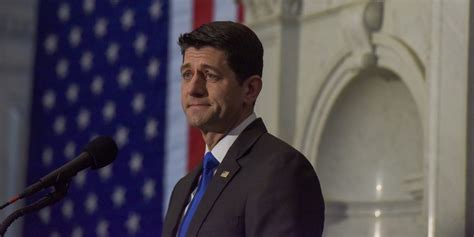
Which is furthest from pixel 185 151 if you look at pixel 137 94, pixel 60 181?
pixel 60 181

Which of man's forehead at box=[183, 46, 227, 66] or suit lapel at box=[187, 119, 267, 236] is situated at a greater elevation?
man's forehead at box=[183, 46, 227, 66]

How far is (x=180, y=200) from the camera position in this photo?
3197mm

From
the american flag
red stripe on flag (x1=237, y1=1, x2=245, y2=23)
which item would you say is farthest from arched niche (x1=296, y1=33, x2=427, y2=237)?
the american flag

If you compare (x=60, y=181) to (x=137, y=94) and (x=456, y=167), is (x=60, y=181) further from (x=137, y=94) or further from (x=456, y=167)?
(x=137, y=94)

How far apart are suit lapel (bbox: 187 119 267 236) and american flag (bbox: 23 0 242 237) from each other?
156 inches

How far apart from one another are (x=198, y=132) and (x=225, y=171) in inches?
167

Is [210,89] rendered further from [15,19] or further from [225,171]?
[15,19]

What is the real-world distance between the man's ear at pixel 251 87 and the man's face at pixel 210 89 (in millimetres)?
12

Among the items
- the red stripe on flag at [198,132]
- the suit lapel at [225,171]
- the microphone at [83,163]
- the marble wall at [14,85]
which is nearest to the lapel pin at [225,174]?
the suit lapel at [225,171]

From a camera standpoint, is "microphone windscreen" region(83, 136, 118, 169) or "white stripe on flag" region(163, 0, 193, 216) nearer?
"microphone windscreen" region(83, 136, 118, 169)

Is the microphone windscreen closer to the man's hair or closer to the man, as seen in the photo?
the man

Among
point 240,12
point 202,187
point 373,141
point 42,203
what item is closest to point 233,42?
point 202,187

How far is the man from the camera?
288 cm

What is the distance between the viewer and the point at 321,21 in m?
6.59
